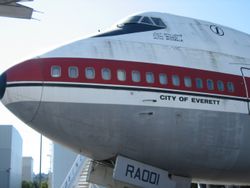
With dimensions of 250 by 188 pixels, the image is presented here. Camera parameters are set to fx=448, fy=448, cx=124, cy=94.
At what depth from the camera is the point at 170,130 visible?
40.1 feet

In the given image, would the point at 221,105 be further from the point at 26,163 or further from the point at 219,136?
the point at 26,163

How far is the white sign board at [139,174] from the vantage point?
11.8m

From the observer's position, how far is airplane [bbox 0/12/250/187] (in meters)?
11.5

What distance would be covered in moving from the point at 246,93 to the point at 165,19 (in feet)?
11.3

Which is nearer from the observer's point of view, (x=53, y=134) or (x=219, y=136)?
(x=53, y=134)

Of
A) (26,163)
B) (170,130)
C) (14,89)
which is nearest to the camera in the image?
(14,89)

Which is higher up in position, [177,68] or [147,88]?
[177,68]

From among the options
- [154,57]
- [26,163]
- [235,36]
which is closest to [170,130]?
[154,57]

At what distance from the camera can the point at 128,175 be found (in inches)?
466

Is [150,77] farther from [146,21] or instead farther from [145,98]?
[146,21]

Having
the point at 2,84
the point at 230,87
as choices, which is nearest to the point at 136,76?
the point at 230,87

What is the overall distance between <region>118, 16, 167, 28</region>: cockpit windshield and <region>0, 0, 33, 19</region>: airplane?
10184 mm

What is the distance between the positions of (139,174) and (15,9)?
14322 millimetres

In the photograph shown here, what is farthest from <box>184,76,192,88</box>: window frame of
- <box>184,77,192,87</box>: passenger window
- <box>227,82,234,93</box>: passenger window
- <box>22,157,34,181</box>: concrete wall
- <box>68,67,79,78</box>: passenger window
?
<box>22,157,34,181</box>: concrete wall
